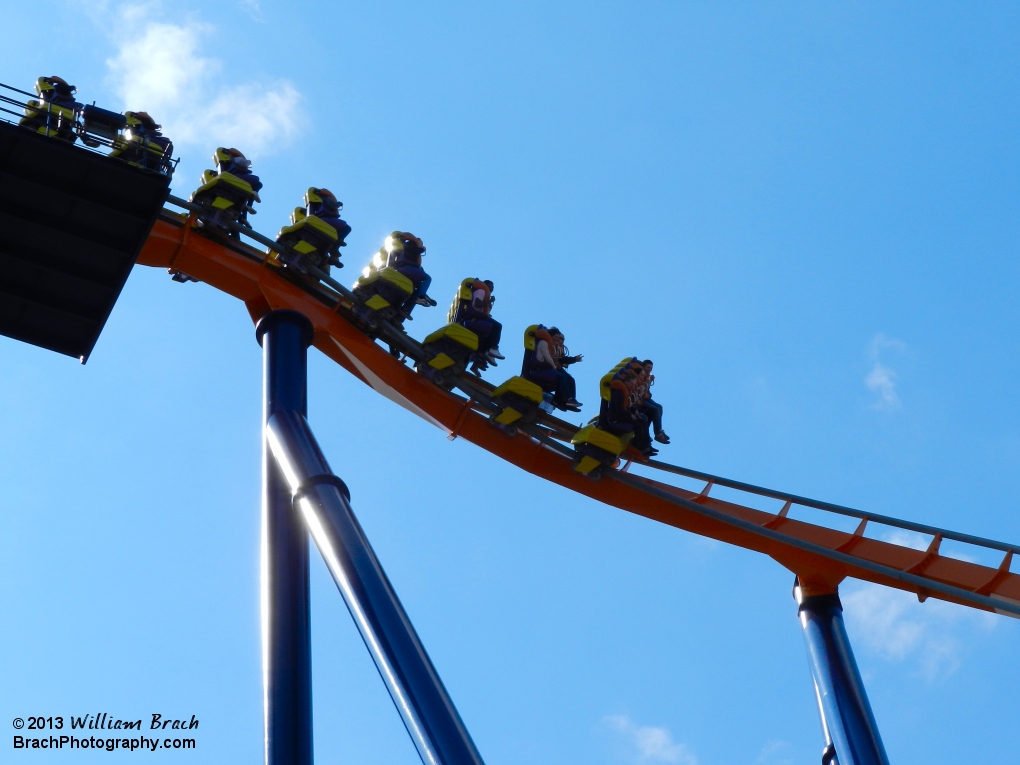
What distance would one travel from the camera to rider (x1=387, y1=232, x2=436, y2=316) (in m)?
10.3

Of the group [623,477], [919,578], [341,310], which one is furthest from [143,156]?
[919,578]

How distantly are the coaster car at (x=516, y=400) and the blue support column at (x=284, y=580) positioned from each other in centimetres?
162

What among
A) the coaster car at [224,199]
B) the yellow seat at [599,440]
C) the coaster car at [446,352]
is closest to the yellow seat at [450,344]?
the coaster car at [446,352]

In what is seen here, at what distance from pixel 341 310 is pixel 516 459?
1.69m

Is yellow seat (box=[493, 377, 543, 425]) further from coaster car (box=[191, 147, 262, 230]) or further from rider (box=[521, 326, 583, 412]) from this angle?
coaster car (box=[191, 147, 262, 230])

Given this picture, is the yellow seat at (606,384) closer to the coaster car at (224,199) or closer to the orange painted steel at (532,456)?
the orange painted steel at (532,456)

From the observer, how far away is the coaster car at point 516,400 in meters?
10.1

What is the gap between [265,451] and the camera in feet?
27.4

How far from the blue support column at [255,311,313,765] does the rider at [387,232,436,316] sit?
1.38 meters

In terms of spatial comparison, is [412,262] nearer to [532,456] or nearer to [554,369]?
[554,369]

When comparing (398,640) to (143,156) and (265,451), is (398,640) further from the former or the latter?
(143,156)

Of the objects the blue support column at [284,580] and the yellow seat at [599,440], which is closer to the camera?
the blue support column at [284,580]

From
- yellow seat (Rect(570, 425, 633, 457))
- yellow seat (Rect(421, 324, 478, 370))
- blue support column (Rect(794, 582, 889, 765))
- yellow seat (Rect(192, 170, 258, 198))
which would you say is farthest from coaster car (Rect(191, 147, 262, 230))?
blue support column (Rect(794, 582, 889, 765))

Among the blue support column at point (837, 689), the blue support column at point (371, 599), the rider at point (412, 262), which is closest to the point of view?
the blue support column at point (371, 599)
